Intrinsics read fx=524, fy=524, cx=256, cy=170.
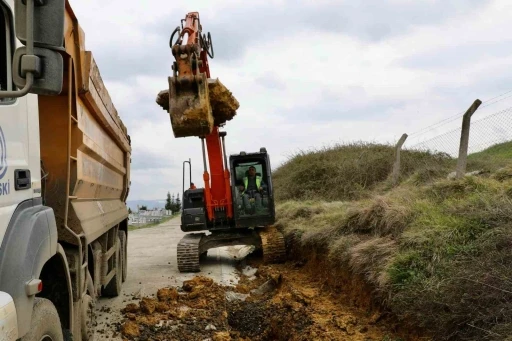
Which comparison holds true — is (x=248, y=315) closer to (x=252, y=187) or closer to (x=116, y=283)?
(x=116, y=283)

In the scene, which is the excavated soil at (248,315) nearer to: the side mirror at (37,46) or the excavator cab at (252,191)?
the excavator cab at (252,191)

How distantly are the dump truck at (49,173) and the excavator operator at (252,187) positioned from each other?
5.05 meters

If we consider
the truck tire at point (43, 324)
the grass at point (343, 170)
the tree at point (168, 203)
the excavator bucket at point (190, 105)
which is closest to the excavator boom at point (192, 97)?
the excavator bucket at point (190, 105)

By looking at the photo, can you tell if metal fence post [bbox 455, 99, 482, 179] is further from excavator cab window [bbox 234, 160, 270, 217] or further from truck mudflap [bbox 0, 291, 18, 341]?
truck mudflap [bbox 0, 291, 18, 341]

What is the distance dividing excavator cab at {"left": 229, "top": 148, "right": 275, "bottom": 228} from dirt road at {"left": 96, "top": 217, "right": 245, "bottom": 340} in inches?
46.3

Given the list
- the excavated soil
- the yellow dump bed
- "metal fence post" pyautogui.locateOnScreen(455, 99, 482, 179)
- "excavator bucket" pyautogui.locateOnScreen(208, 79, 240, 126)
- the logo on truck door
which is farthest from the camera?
"excavator bucket" pyautogui.locateOnScreen(208, 79, 240, 126)

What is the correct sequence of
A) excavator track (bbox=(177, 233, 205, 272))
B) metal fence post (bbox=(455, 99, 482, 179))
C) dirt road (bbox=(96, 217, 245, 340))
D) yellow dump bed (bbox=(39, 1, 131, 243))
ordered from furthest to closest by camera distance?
1. excavator track (bbox=(177, 233, 205, 272))
2. metal fence post (bbox=(455, 99, 482, 179))
3. dirt road (bbox=(96, 217, 245, 340))
4. yellow dump bed (bbox=(39, 1, 131, 243))

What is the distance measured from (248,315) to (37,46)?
532cm

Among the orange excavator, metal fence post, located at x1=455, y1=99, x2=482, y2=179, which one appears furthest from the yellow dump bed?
metal fence post, located at x1=455, y1=99, x2=482, y2=179

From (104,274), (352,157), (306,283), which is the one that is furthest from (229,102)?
(352,157)

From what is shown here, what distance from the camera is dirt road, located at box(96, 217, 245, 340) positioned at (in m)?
6.77

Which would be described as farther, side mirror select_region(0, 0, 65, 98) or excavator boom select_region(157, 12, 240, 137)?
excavator boom select_region(157, 12, 240, 137)

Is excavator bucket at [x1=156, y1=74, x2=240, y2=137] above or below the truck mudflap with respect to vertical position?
above

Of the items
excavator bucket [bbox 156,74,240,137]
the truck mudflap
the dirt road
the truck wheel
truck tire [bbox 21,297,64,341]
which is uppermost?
excavator bucket [bbox 156,74,240,137]
